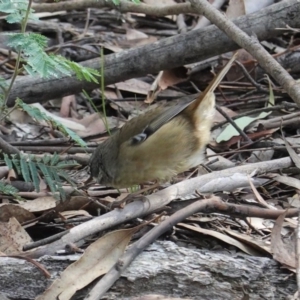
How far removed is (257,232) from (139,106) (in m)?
2.33

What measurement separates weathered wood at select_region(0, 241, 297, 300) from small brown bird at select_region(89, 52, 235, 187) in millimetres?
1029

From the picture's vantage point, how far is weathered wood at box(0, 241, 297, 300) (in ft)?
8.73

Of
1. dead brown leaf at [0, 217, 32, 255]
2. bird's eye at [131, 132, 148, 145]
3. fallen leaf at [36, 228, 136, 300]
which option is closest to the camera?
fallen leaf at [36, 228, 136, 300]

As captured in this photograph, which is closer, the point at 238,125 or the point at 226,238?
the point at 226,238

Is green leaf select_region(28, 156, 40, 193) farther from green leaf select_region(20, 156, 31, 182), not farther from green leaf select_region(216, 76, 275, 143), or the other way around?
green leaf select_region(216, 76, 275, 143)

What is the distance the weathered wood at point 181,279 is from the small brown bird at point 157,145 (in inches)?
40.5

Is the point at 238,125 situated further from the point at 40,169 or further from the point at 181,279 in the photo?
the point at 181,279

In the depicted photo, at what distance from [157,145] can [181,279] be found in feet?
4.20

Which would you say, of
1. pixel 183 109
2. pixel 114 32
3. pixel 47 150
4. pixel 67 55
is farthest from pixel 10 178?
pixel 114 32

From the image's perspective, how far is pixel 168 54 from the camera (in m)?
4.59

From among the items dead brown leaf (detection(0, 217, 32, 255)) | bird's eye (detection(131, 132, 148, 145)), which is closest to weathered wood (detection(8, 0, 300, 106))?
bird's eye (detection(131, 132, 148, 145))

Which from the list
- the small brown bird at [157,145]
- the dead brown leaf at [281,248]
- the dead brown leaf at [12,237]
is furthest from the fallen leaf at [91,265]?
the small brown bird at [157,145]

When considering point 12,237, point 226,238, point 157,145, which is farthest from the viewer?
point 157,145

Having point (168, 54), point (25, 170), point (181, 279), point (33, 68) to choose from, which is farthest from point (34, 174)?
point (168, 54)
